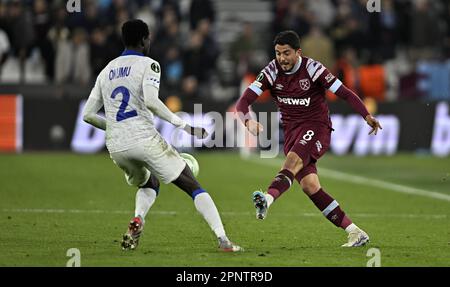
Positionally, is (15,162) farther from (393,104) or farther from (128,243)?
(128,243)

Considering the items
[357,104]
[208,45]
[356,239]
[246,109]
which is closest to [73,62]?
[208,45]

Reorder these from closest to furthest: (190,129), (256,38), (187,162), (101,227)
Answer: (190,129), (187,162), (101,227), (256,38)

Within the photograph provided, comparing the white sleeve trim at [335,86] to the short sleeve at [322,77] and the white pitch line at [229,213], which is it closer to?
the short sleeve at [322,77]

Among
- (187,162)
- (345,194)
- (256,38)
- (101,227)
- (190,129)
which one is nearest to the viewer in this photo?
(190,129)

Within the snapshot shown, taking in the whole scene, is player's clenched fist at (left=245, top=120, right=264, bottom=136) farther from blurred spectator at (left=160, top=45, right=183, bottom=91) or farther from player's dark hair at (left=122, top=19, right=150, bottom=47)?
blurred spectator at (left=160, top=45, right=183, bottom=91)

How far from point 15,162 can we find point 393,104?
8.73 m

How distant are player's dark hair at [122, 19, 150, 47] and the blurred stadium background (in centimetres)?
324

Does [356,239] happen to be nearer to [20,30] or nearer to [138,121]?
[138,121]

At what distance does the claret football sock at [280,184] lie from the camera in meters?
10.6

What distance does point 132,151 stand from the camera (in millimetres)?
10016

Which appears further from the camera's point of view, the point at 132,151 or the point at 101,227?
the point at 101,227

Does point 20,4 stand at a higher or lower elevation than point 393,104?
higher

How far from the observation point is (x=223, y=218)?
13.8 metres
